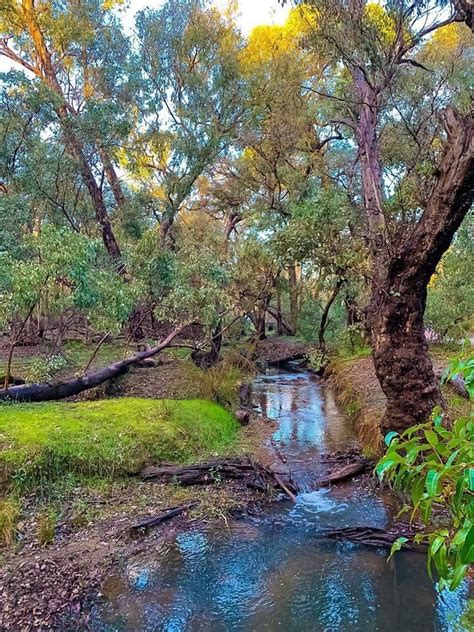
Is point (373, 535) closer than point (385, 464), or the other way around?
point (385, 464)

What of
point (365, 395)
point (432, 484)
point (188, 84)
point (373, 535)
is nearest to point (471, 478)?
point (432, 484)

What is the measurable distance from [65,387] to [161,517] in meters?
4.08

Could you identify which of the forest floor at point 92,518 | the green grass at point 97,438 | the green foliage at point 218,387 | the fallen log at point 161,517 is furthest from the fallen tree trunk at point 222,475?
the green foliage at point 218,387

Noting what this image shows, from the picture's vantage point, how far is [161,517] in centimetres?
576

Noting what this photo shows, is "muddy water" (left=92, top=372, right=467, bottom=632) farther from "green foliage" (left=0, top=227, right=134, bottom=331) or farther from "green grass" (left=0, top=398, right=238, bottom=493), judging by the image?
"green foliage" (left=0, top=227, right=134, bottom=331)

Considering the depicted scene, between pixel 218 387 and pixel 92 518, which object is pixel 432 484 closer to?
pixel 92 518

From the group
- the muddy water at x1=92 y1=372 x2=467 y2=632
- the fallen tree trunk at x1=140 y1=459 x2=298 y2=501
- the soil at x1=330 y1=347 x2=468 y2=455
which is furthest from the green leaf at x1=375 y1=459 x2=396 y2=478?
the soil at x1=330 y1=347 x2=468 y2=455

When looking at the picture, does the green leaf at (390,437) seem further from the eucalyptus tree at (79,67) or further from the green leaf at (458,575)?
the eucalyptus tree at (79,67)

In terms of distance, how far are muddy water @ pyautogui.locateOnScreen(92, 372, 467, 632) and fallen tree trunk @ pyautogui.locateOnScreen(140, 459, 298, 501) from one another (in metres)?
0.45

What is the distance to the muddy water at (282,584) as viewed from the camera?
4.05m

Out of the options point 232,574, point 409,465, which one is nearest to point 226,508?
point 232,574

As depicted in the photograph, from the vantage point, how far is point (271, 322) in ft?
97.0

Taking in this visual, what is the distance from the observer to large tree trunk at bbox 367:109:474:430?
5496mm

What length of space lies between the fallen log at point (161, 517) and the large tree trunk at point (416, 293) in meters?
3.14
